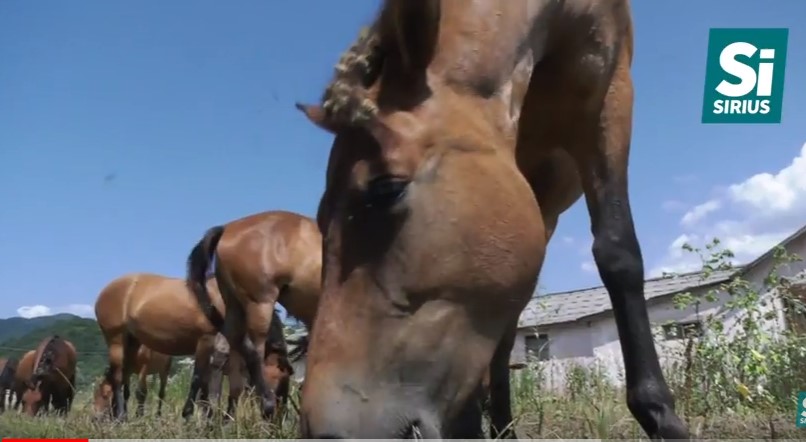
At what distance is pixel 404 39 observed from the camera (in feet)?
6.73

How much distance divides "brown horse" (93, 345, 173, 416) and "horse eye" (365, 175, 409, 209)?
29.3 ft

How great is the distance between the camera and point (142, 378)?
14.3 m

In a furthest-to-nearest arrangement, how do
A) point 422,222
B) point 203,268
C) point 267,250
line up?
point 203,268
point 267,250
point 422,222

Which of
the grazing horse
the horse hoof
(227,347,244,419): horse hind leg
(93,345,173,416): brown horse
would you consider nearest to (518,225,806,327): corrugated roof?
(227,347,244,419): horse hind leg

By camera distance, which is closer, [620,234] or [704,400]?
[620,234]

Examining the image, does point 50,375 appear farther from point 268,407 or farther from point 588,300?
point 588,300

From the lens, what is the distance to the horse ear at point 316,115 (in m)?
2.08

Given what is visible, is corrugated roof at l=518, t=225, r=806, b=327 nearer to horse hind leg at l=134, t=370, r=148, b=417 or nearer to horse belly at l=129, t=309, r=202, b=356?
horse belly at l=129, t=309, r=202, b=356

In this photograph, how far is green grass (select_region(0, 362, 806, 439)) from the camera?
3094 mm

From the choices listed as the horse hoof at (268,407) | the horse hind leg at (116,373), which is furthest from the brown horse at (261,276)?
the horse hind leg at (116,373)

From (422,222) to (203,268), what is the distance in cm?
747

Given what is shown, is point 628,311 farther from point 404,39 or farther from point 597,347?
point 597,347

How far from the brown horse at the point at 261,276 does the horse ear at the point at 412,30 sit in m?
5.87

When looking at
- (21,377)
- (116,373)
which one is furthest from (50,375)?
(116,373)
